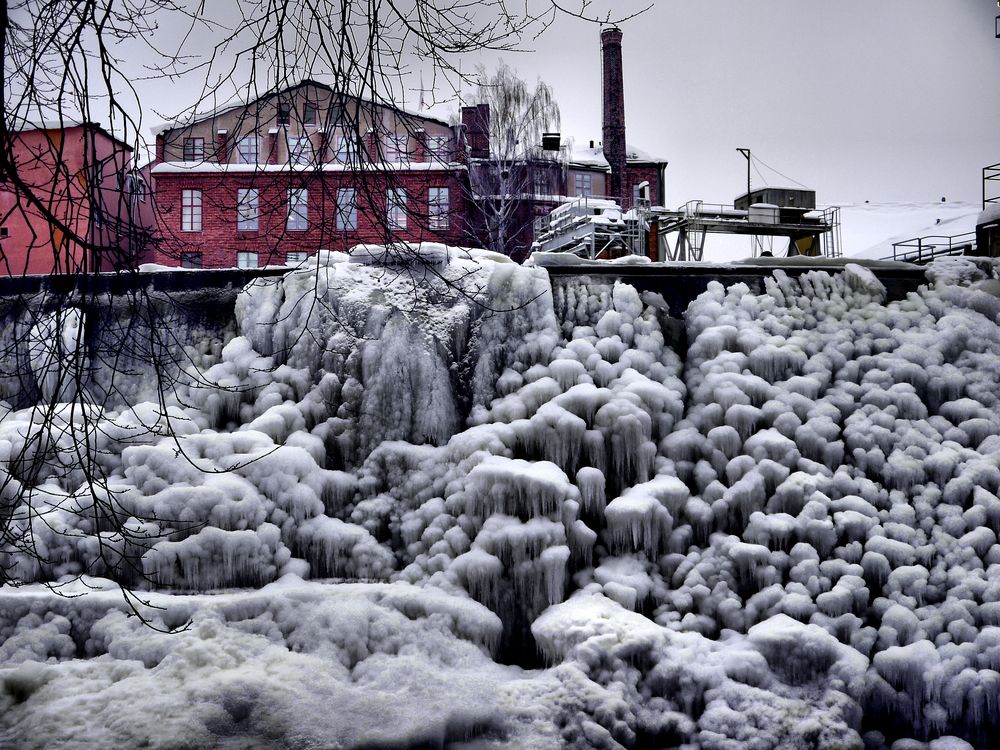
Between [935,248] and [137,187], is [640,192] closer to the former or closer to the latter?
[935,248]

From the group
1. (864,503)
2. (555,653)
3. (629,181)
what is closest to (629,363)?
(864,503)

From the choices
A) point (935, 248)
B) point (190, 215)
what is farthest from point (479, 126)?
point (935, 248)

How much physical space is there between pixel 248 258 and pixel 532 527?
1640cm

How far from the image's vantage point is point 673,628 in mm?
5988

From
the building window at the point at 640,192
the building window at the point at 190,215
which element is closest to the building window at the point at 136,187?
the building window at the point at 190,215

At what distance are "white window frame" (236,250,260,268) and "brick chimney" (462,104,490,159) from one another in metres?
5.93

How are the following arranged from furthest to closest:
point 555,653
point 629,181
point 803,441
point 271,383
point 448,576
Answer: point 629,181
point 271,383
point 803,441
point 448,576
point 555,653

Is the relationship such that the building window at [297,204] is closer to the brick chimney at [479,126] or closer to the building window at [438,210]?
the building window at [438,210]

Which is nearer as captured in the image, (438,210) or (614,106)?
(438,210)

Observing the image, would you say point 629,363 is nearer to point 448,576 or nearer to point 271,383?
point 448,576

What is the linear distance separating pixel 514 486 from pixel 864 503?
2.63m

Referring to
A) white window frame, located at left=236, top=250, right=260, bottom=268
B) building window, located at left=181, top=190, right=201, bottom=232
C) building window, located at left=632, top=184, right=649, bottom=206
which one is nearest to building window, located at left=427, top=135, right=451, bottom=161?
white window frame, located at left=236, top=250, right=260, bottom=268

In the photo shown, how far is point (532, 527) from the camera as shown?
623 cm

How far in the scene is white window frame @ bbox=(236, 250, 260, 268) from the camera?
20609 millimetres
